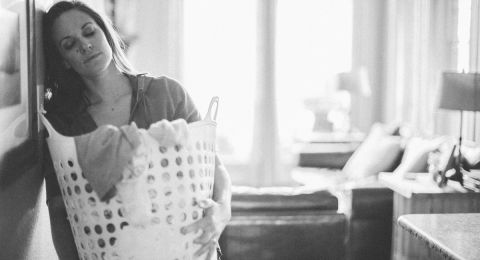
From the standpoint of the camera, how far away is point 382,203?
285cm

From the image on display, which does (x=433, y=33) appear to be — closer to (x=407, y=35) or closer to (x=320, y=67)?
(x=407, y=35)

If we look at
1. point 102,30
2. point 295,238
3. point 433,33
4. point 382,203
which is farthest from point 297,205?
point 433,33

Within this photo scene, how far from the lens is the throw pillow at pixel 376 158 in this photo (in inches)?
156

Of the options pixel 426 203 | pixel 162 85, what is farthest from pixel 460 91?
pixel 162 85

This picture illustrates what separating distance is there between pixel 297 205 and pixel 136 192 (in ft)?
4.76

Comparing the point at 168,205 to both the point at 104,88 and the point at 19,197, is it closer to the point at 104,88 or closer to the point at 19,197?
the point at 19,197

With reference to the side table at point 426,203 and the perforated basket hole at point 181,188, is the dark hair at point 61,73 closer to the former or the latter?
the perforated basket hole at point 181,188

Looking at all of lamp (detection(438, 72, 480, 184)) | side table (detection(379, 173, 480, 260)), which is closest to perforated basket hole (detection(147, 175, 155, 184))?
side table (detection(379, 173, 480, 260))

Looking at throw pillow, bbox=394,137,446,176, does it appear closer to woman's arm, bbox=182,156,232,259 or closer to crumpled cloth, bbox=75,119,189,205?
woman's arm, bbox=182,156,232,259

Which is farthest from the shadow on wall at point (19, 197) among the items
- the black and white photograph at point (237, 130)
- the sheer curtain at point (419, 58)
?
the sheer curtain at point (419, 58)

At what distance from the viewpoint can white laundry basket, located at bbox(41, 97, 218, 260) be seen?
972 millimetres

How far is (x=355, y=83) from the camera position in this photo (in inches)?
215

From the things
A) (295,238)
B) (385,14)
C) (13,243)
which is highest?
(385,14)

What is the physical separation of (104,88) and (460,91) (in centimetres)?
207
